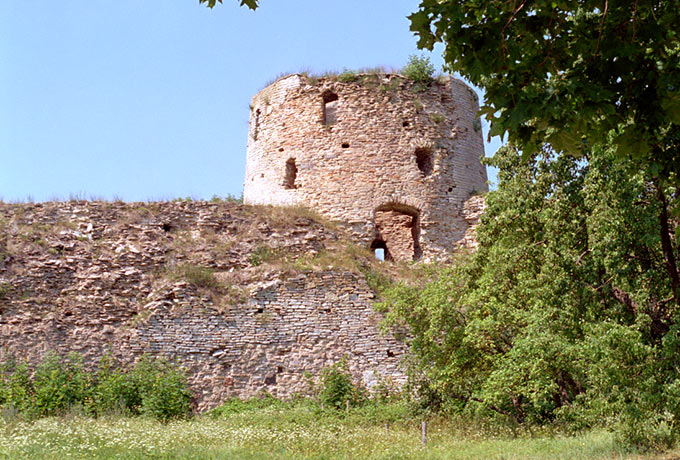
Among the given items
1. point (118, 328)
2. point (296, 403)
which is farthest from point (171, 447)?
point (118, 328)

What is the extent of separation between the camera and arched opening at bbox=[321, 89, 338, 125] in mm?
18875

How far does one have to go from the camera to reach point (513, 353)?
10062 mm

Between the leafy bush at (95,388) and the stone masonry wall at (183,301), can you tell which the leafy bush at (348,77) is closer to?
the stone masonry wall at (183,301)

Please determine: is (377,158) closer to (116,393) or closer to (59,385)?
(116,393)

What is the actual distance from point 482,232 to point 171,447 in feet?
22.0

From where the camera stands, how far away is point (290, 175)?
19.0 m

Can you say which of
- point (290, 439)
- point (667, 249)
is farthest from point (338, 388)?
point (667, 249)

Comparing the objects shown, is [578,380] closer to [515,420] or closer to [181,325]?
[515,420]

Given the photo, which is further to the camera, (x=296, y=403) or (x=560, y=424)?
(x=296, y=403)

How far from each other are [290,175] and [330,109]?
7.67 ft

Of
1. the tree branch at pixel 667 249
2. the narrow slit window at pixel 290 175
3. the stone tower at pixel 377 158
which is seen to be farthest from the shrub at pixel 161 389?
the tree branch at pixel 667 249

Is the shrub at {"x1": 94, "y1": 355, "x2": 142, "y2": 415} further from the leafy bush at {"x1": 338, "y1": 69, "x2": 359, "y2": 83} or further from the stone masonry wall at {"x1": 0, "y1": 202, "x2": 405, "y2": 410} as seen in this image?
the leafy bush at {"x1": 338, "y1": 69, "x2": 359, "y2": 83}

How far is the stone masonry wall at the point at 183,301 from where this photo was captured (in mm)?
14109

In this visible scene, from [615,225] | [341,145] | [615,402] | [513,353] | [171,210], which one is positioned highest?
[341,145]
